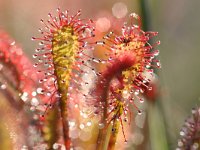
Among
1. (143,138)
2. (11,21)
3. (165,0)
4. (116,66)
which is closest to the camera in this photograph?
(116,66)

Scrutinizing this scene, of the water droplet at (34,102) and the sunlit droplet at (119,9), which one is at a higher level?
the sunlit droplet at (119,9)

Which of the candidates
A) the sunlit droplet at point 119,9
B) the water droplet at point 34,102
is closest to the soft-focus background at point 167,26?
the sunlit droplet at point 119,9

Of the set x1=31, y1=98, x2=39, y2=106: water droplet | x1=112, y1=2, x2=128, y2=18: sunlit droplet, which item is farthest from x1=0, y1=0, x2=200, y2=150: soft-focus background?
x1=31, y1=98, x2=39, y2=106: water droplet

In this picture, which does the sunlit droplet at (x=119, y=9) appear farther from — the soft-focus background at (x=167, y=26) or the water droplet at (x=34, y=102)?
the water droplet at (x=34, y=102)

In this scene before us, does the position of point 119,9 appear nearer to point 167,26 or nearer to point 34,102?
point 167,26

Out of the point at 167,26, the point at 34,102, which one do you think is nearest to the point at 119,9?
the point at 167,26

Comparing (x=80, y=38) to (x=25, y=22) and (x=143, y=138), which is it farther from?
(x=25, y=22)

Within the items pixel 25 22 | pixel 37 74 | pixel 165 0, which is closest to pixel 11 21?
pixel 25 22

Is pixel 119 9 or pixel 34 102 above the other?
pixel 119 9
